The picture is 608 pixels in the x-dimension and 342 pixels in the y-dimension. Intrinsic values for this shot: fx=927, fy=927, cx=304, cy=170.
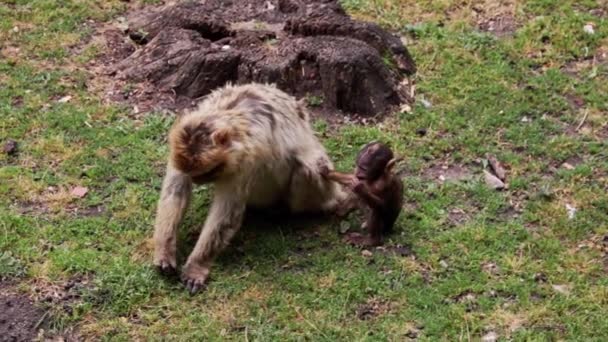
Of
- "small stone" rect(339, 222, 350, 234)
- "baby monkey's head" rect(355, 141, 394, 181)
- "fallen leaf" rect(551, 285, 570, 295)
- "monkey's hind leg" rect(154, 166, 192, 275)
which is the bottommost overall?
"small stone" rect(339, 222, 350, 234)

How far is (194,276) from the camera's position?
628 centimetres

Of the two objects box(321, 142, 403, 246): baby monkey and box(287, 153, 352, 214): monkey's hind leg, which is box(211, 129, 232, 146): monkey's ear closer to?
box(287, 153, 352, 214): monkey's hind leg

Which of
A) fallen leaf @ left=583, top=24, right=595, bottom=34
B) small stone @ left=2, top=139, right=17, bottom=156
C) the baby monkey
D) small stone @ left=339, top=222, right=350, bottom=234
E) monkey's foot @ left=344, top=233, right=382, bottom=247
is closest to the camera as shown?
the baby monkey

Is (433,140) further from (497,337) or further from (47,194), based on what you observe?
(47,194)

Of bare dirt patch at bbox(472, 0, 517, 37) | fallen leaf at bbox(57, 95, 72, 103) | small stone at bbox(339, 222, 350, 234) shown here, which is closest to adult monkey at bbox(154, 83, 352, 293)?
small stone at bbox(339, 222, 350, 234)

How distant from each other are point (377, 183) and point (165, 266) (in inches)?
61.4

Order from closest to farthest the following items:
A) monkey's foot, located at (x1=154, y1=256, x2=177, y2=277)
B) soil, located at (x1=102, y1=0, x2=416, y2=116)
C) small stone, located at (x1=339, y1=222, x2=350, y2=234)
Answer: monkey's foot, located at (x1=154, y1=256, x2=177, y2=277), small stone, located at (x1=339, y1=222, x2=350, y2=234), soil, located at (x1=102, y1=0, x2=416, y2=116)

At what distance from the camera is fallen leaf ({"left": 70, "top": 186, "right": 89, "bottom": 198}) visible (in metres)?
7.17

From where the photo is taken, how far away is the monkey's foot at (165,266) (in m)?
6.29

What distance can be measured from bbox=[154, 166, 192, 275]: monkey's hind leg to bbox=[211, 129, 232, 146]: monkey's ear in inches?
18.5

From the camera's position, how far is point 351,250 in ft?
21.8

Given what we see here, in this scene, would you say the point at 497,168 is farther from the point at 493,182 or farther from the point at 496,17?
the point at 496,17

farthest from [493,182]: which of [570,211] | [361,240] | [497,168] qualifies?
[361,240]

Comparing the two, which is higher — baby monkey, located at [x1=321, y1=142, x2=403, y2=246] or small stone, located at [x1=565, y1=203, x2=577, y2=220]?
baby monkey, located at [x1=321, y1=142, x2=403, y2=246]
